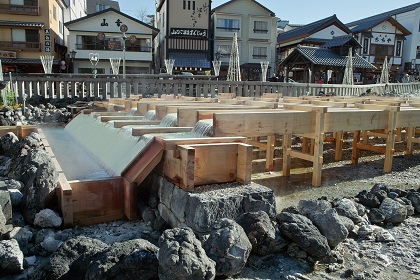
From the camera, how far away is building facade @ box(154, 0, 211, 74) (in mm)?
32188

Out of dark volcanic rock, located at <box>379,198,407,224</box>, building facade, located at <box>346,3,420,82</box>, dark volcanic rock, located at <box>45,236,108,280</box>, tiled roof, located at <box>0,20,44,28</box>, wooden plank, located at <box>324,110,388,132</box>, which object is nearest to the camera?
dark volcanic rock, located at <box>45,236,108,280</box>

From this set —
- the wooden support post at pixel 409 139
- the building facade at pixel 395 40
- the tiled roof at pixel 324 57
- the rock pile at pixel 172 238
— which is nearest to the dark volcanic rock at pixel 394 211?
the rock pile at pixel 172 238

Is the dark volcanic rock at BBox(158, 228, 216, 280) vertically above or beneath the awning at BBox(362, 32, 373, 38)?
beneath

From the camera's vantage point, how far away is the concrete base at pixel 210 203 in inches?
128

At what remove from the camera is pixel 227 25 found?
34969 mm

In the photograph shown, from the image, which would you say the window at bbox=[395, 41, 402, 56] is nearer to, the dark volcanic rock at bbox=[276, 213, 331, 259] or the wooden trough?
the wooden trough


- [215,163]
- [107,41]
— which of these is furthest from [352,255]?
[107,41]

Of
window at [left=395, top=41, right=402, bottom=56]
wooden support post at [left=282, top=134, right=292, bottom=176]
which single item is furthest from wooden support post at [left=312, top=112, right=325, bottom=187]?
window at [left=395, top=41, right=402, bottom=56]

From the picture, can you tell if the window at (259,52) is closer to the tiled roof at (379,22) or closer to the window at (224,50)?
the window at (224,50)

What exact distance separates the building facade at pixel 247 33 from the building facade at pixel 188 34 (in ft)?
5.30

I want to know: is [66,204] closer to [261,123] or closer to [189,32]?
[261,123]

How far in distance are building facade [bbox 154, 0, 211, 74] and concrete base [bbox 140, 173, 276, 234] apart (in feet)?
94.5

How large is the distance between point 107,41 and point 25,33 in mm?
6468

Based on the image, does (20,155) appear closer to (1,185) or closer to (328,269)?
(1,185)
